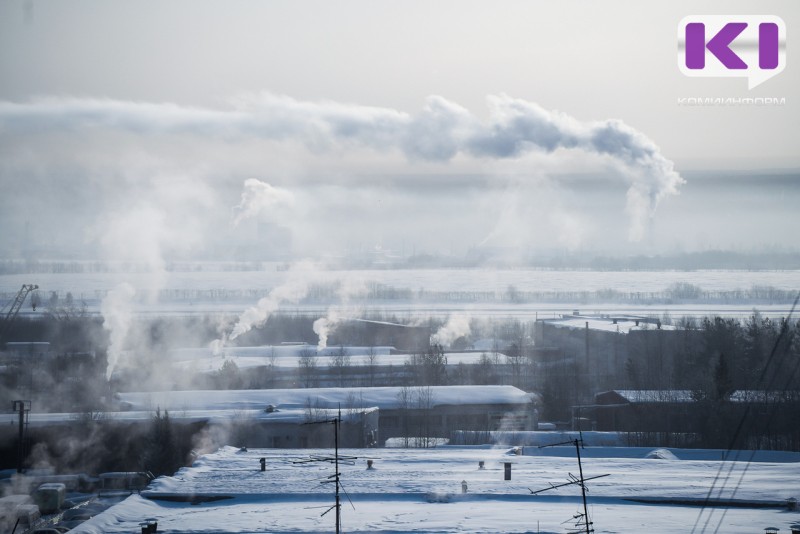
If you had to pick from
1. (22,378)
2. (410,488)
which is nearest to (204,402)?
(22,378)

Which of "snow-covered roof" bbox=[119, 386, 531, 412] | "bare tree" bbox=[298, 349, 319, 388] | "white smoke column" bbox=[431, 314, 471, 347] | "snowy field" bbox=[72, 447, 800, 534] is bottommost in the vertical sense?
"snowy field" bbox=[72, 447, 800, 534]

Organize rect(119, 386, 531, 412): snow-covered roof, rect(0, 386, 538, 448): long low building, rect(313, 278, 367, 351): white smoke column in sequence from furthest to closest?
rect(313, 278, 367, 351): white smoke column → rect(119, 386, 531, 412): snow-covered roof → rect(0, 386, 538, 448): long low building

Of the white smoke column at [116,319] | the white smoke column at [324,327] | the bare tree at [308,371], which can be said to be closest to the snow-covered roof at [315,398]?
the bare tree at [308,371]

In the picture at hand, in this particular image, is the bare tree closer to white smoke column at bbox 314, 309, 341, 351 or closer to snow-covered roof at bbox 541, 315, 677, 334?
white smoke column at bbox 314, 309, 341, 351

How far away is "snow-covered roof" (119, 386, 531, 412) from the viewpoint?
18.3m

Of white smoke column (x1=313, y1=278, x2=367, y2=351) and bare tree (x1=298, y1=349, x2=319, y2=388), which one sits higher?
white smoke column (x1=313, y1=278, x2=367, y2=351)

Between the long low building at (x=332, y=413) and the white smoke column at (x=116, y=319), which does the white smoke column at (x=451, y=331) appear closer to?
the white smoke column at (x=116, y=319)

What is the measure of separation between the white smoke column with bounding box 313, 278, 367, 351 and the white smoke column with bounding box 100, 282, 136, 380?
6860 mm

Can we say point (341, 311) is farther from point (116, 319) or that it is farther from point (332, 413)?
point (332, 413)

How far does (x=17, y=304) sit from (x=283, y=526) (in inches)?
1267

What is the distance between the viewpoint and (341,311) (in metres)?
42.8

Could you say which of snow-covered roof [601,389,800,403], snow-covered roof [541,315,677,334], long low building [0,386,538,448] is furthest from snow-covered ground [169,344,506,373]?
snow-covered roof [601,389,800,403]

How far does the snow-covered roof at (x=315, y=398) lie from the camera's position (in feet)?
60.0

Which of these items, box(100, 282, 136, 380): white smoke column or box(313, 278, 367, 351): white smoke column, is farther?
box(313, 278, 367, 351): white smoke column
